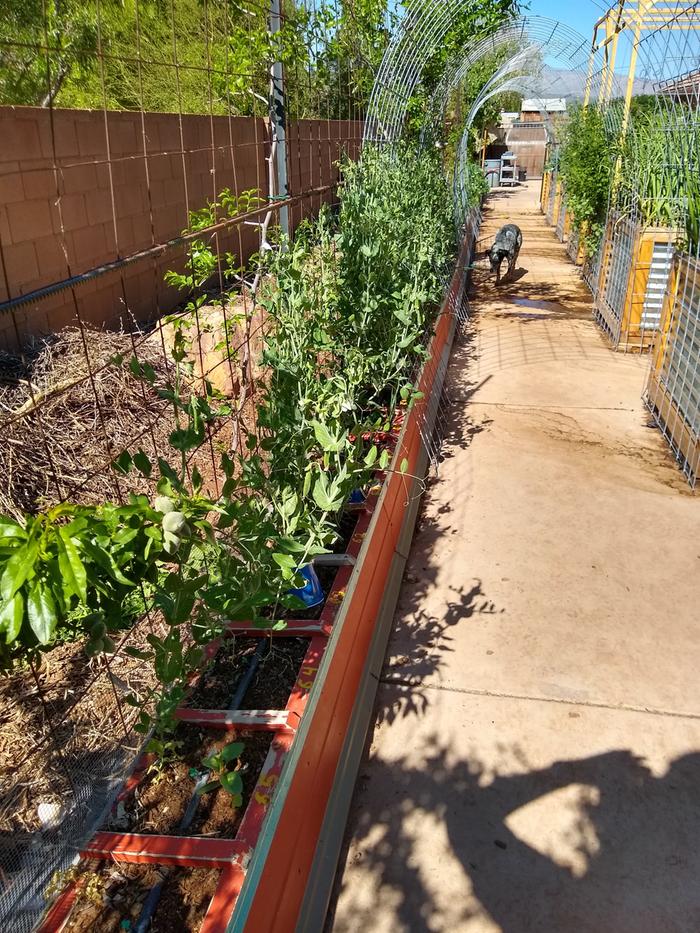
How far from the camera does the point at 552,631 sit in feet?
10.6

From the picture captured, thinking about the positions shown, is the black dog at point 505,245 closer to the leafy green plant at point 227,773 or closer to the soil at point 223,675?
the soil at point 223,675

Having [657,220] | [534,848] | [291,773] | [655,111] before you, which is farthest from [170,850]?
[655,111]

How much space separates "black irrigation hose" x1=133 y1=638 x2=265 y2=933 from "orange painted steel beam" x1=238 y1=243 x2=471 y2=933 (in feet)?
1.08

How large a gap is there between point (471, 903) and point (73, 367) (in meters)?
3.83

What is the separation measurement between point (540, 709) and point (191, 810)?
1.42m

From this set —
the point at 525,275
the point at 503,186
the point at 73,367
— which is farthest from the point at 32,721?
the point at 503,186

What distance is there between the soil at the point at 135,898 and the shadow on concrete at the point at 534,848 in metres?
0.47

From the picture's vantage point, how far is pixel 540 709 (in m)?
2.78

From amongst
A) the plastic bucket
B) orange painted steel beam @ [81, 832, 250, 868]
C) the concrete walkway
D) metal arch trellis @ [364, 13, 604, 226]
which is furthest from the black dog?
orange painted steel beam @ [81, 832, 250, 868]

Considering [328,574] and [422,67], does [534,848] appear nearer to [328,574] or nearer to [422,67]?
[328,574]

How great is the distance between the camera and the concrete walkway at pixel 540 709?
2107mm

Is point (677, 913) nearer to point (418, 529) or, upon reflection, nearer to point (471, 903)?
point (471, 903)

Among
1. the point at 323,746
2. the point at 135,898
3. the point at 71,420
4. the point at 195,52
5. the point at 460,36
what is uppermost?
the point at 460,36

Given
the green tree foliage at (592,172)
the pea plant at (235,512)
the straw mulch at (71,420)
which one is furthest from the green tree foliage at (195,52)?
the green tree foliage at (592,172)
